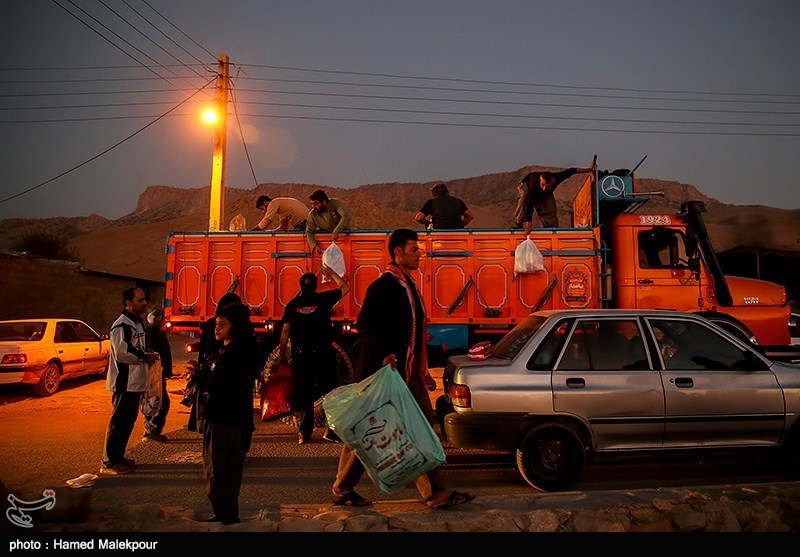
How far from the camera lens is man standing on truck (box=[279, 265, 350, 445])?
19.8 feet

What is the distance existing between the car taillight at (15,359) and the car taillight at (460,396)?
332 inches

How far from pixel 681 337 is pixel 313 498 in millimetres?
3651

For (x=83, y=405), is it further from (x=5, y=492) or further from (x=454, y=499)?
(x=454, y=499)

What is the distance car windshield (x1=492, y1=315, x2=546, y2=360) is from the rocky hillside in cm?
397

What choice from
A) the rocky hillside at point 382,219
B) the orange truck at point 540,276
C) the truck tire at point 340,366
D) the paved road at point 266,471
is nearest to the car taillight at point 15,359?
the paved road at point 266,471

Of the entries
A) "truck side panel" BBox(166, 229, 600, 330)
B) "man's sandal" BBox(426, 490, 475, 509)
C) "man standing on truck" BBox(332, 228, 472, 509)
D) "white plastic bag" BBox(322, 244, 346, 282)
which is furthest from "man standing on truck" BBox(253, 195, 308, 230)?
"man's sandal" BBox(426, 490, 475, 509)

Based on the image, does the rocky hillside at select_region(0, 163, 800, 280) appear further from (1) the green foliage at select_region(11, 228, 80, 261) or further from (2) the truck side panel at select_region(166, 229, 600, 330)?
(1) the green foliage at select_region(11, 228, 80, 261)

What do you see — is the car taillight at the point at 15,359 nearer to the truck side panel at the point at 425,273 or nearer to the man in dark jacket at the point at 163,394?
the truck side panel at the point at 425,273

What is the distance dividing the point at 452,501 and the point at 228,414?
163 cm

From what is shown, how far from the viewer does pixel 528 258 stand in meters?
7.02

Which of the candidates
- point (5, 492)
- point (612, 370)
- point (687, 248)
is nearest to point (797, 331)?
point (687, 248)

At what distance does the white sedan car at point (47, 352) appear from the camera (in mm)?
8938

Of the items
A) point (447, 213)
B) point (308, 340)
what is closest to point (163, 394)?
point (308, 340)

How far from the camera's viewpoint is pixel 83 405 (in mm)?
8578
